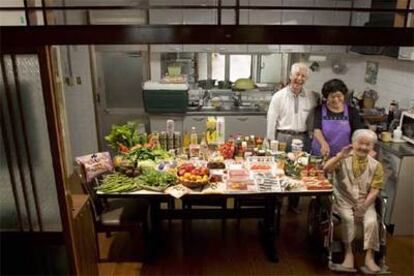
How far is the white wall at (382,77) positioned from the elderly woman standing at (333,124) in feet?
3.76

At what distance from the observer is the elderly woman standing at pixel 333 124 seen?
3305 mm

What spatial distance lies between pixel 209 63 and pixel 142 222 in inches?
115

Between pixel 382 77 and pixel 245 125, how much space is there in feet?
6.08

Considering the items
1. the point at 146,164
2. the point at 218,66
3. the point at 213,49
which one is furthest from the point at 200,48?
the point at 146,164

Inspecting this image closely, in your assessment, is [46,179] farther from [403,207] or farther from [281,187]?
[403,207]

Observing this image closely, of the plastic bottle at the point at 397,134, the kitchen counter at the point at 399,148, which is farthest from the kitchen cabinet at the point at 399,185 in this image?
the plastic bottle at the point at 397,134

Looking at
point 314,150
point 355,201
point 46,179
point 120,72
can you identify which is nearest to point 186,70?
point 120,72

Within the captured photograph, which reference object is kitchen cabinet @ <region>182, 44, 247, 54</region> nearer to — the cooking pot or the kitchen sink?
the cooking pot

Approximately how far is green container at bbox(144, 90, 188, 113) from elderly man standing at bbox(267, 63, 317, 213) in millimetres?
1507

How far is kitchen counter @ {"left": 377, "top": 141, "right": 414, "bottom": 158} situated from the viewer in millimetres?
3301

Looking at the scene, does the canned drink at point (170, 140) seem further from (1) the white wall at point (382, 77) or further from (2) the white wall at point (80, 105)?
(1) the white wall at point (382, 77)

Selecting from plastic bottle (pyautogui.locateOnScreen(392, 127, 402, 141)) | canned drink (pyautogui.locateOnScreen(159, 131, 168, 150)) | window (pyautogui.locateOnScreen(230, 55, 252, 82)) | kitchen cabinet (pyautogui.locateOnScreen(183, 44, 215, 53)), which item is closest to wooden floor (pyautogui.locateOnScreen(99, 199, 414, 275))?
canned drink (pyautogui.locateOnScreen(159, 131, 168, 150))

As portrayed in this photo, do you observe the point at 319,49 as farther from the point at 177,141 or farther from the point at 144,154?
the point at 144,154

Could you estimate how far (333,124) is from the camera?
3328 millimetres
